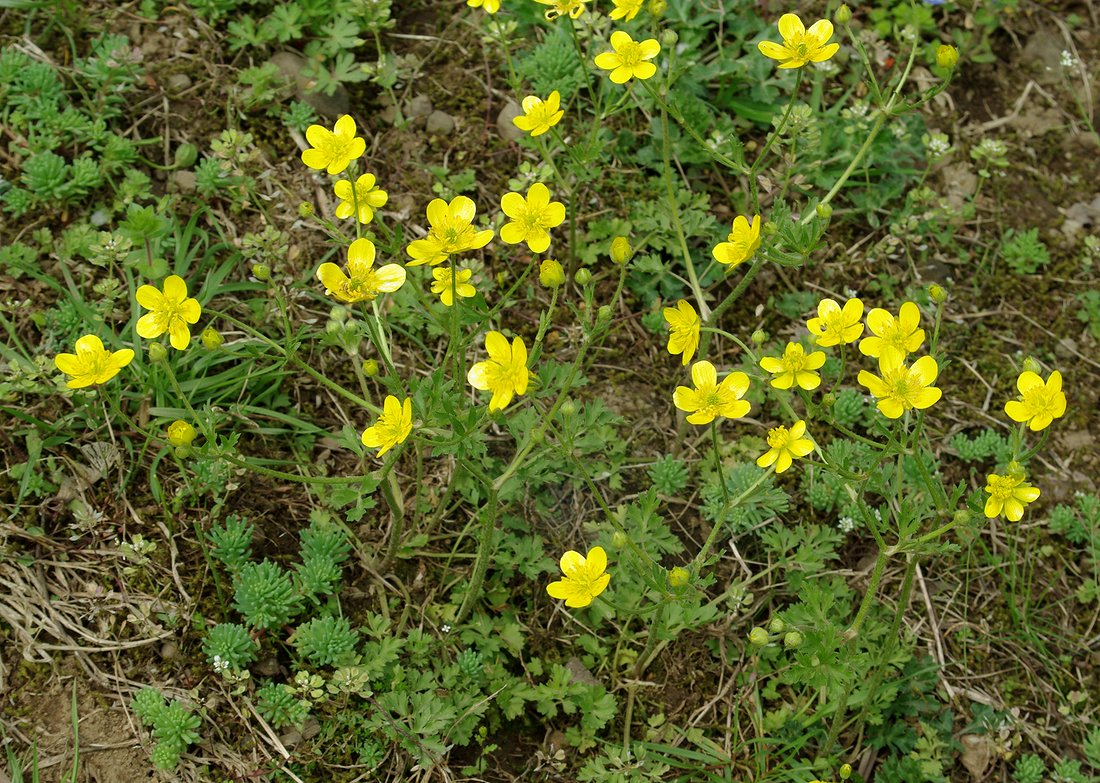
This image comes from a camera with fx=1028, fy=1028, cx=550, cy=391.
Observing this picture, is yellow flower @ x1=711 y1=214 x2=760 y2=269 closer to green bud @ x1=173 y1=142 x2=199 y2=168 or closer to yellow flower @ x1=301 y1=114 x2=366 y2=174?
yellow flower @ x1=301 y1=114 x2=366 y2=174

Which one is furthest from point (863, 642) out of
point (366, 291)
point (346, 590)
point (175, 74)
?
point (175, 74)

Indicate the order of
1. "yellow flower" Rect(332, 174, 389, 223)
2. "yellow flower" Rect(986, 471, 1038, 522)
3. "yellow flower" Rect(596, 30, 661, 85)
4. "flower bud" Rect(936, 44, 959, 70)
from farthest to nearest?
"yellow flower" Rect(596, 30, 661, 85) < "flower bud" Rect(936, 44, 959, 70) < "yellow flower" Rect(332, 174, 389, 223) < "yellow flower" Rect(986, 471, 1038, 522)

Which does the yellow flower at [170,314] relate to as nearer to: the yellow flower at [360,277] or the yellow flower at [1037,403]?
the yellow flower at [360,277]

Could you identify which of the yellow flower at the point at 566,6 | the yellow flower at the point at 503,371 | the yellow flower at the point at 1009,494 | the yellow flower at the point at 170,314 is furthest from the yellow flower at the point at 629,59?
the yellow flower at the point at 1009,494

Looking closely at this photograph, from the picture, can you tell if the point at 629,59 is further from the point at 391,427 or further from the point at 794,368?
the point at 391,427

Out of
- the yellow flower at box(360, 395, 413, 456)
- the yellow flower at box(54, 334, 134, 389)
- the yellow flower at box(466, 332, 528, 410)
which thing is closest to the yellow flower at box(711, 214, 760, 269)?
the yellow flower at box(466, 332, 528, 410)

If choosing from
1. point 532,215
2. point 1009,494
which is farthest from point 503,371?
point 1009,494
